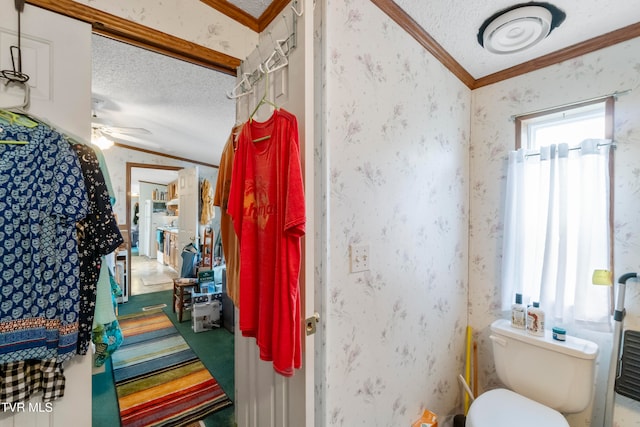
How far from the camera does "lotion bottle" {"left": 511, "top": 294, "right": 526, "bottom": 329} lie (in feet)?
5.02

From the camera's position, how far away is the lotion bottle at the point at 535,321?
146 cm

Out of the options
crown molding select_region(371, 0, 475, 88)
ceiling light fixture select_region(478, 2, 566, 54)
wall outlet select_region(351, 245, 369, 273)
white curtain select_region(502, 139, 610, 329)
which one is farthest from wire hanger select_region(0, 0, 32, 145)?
white curtain select_region(502, 139, 610, 329)

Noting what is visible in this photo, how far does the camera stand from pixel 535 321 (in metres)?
1.48

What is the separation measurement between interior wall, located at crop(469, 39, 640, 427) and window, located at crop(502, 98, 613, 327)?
6 centimetres

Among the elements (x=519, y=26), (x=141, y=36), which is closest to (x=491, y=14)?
(x=519, y=26)

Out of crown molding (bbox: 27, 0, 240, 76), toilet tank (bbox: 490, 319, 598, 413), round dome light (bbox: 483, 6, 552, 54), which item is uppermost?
round dome light (bbox: 483, 6, 552, 54)

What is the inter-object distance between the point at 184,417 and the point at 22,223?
68.0 inches

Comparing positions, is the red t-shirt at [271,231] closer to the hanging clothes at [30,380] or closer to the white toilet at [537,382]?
the hanging clothes at [30,380]

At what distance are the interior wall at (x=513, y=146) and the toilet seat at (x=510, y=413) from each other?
0.42 m

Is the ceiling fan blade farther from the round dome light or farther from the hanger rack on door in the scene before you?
the round dome light

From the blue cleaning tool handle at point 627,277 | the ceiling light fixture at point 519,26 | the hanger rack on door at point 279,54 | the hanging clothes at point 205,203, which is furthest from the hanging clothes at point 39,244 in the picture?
the hanging clothes at point 205,203

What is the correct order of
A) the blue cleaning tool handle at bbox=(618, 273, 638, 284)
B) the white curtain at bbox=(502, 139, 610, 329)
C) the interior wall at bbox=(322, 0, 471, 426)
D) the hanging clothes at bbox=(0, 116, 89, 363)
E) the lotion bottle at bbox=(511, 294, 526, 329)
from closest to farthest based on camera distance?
the hanging clothes at bbox=(0, 116, 89, 363), the interior wall at bbox=(322, 0, 471, 426), the blue cleaning tool handle at bbox=(618, 273, 638, 284), the white curtain at bbox=(502, 139, 610, 329), the lotion bottle at bbox=(511, 294, 526, 329)

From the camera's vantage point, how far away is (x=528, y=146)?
175 centimetres

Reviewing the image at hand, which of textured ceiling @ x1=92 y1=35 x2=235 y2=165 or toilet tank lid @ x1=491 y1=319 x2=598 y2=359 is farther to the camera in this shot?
textured ceiling @ x1=92 y1=35 x2=235 y2=165
